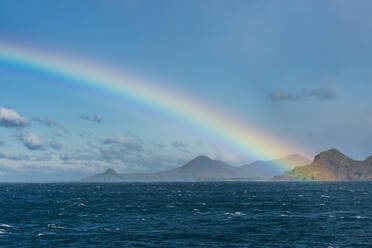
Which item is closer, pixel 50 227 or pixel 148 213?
pixel 50 227

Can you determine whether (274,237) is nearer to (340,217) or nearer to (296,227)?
(296,227)

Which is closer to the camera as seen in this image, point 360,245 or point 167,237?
point 360,245

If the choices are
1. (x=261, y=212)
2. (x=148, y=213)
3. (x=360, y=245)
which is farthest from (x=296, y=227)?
(x=148, y=213)

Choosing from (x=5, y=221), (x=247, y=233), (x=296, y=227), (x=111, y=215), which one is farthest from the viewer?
(x=111, y=215)

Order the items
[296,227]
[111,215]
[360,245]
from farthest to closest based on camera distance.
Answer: [111,215] < [296,227] < [360,245]

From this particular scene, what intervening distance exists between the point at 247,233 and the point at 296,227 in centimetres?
1315

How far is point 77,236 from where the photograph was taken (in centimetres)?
7012

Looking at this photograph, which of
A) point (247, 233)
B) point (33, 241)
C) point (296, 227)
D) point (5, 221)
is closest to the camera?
point (33, 241)

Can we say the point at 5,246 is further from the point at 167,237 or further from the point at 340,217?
the point at 340,217

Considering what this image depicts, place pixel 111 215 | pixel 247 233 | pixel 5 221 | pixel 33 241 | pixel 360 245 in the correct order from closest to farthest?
pixel 360 245
pixel 33 241
pixel 247 233
pixel 5 221
pixel 111 215

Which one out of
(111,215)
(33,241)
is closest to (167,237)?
(33,241)

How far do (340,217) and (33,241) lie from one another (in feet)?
230

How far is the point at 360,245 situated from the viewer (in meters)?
61.0

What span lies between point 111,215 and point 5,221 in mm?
25453
